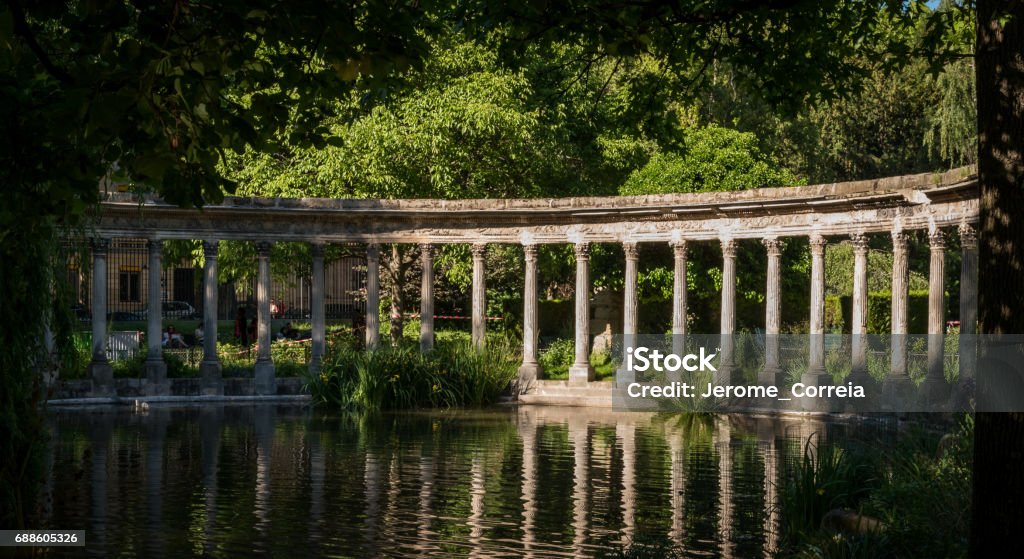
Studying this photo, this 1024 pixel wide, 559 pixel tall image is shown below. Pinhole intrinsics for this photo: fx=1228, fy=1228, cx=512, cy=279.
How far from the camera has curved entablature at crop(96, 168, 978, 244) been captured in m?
37.8

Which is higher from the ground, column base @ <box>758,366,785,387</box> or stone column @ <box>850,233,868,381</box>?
stone column @ <box>850,233,868,381</box>

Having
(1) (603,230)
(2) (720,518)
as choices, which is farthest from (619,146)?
(2) (720,518)

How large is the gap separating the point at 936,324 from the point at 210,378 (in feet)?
77.7

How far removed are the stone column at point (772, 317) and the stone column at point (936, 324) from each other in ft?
17.6

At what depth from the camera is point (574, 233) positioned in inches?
1726

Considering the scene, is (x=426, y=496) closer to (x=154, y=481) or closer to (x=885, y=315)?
(x=154, y=481)

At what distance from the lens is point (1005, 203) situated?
38.7ft

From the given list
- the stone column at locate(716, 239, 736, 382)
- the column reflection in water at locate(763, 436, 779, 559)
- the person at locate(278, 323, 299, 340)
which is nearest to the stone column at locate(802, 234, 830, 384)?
the stone column at locate(716, 239, 736, 382)

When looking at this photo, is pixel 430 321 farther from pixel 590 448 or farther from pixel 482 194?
pixel 590 448

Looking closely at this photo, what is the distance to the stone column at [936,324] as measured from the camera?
114 feet

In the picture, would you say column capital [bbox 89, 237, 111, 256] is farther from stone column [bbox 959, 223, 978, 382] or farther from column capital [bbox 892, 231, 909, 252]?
stone column [bbox 959, 223, 978, 382]

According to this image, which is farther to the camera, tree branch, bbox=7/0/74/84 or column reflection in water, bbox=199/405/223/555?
column reflection in water, bbox=199/405/223/555

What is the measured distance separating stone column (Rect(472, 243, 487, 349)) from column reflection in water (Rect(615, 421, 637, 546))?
1041cm

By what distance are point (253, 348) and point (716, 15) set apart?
36.3 meters
